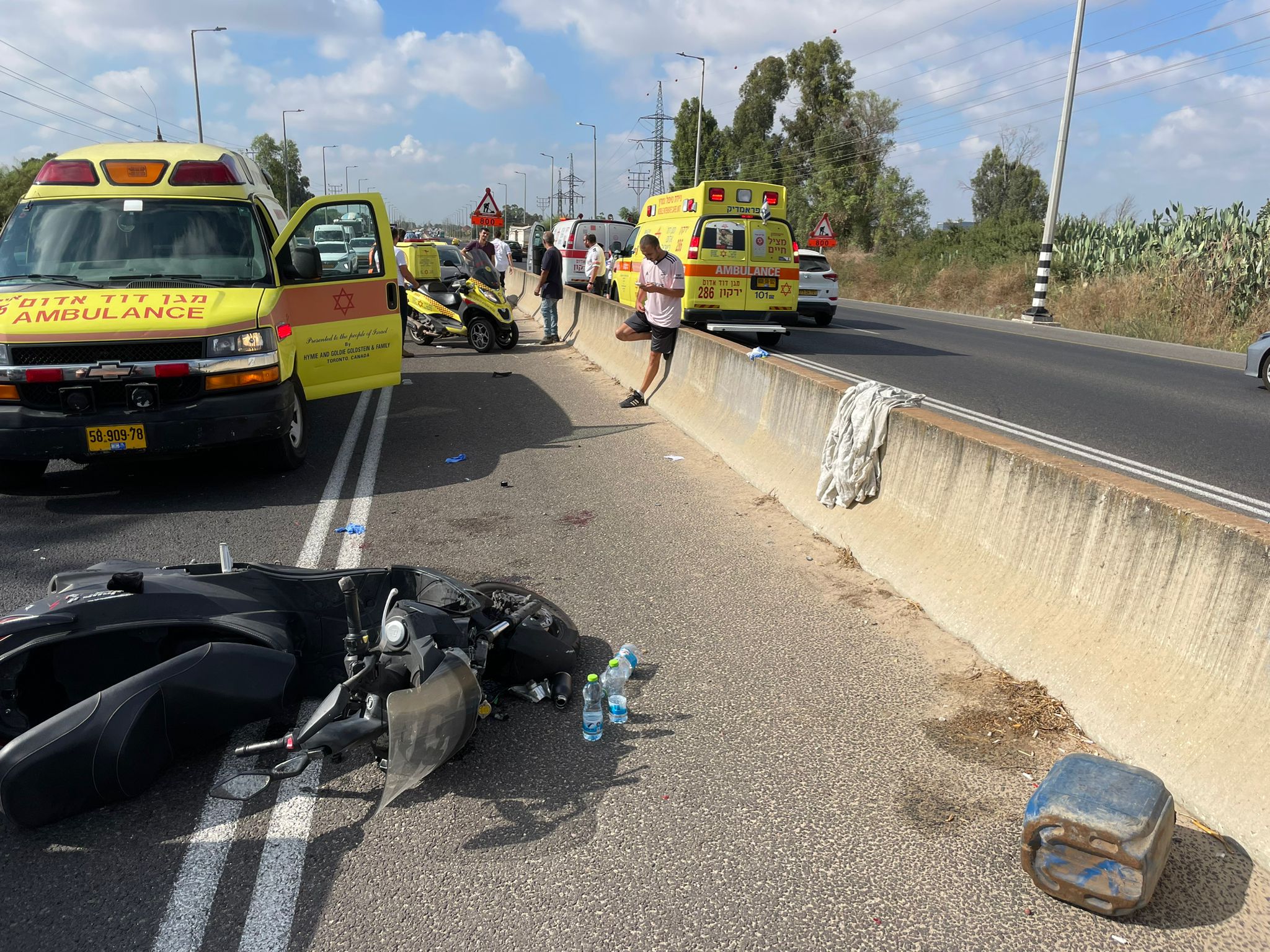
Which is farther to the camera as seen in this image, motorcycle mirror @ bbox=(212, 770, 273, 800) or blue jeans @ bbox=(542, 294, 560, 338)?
blue jeans @ bbox=(542, 294, 560, 338)

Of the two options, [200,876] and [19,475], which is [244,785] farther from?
[19,475]

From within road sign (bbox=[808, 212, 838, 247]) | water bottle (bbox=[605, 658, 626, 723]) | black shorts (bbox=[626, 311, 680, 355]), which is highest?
road sign (bbox=[808, 212, 838, 247])

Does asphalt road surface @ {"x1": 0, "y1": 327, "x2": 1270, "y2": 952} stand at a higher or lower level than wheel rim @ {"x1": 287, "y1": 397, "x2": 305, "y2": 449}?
lower

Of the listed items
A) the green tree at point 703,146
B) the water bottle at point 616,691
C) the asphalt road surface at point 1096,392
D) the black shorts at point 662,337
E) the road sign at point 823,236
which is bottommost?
the water bottle at point 616,691

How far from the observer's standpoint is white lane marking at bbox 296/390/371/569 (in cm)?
559

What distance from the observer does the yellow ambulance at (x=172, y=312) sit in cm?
632

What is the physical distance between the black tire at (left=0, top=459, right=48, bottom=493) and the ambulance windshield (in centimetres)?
149

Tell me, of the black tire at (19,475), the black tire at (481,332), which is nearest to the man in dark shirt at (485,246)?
the black tire at (481,332)

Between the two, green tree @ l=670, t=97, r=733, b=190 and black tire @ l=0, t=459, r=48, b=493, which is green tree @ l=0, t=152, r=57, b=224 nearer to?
green tree @ l=670, t=97, r=733, b=190

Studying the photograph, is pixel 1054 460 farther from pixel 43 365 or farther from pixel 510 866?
pixel 43 365

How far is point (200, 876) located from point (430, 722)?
812 millimetres

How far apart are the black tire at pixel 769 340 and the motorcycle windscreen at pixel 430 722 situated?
549 inches

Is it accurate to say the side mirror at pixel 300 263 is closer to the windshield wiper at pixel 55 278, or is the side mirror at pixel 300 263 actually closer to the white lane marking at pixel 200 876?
the windshield wiper at pixel 55 278

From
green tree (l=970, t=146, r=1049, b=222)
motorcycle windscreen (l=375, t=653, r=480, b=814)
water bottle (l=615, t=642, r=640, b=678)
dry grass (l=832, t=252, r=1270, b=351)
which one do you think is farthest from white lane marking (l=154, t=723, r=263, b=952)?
green tree (l=970, t=146, r=1049, b=222)
